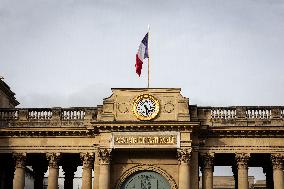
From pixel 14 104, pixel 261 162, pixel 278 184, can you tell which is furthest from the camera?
pixel 14 104

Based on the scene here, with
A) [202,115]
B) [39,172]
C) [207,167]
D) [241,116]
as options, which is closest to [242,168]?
[207,167]

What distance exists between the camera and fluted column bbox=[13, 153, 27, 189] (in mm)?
42250

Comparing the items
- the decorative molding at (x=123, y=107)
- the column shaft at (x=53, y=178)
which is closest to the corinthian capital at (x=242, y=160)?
the decorative molding at (x=123, y=107)

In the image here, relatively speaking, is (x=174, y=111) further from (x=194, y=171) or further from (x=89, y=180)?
(x=89, y=180)

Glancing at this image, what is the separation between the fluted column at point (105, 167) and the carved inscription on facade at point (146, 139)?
92 centimetres

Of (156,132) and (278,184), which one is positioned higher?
(156,132)

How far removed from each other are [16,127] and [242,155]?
60.0 feet

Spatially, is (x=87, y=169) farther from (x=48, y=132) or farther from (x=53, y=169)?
(x=48, y=132)

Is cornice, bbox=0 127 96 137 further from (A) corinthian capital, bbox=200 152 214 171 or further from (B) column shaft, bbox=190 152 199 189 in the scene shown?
(A) corinthian capital, bbox=200 152 214 171

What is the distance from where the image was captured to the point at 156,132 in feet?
133

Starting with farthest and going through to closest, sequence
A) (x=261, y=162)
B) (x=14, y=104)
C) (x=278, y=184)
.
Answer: (x=14, y=104)
(x=261, y=162)
(x=278, y=184)

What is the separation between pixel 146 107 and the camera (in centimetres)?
4141

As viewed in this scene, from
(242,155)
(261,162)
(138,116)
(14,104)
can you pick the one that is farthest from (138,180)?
(14,104)

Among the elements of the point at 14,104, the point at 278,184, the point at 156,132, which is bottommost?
the point at 278,184
